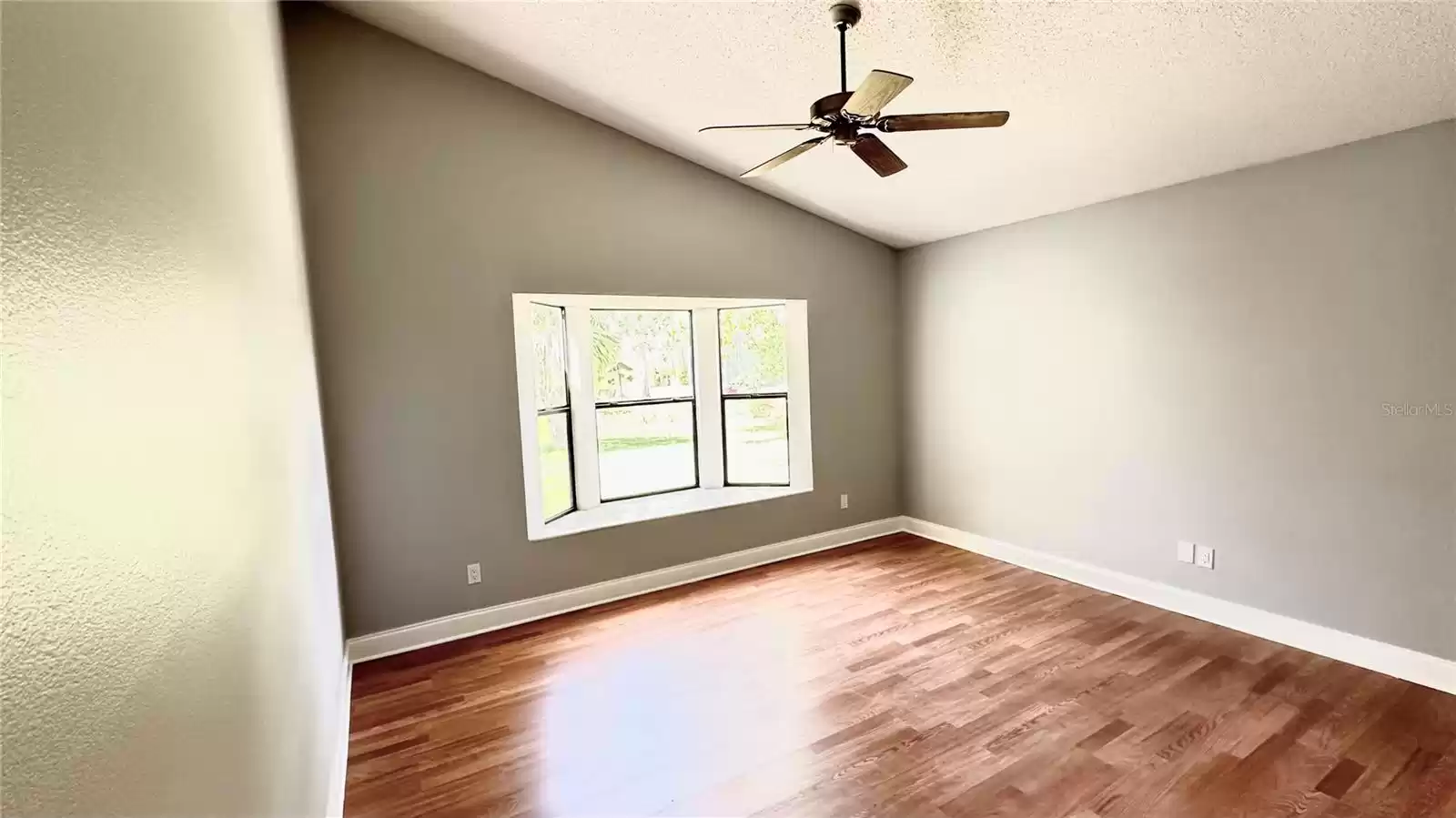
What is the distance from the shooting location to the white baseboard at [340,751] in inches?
83.0

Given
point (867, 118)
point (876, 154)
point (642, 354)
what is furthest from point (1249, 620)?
point (642, 354)

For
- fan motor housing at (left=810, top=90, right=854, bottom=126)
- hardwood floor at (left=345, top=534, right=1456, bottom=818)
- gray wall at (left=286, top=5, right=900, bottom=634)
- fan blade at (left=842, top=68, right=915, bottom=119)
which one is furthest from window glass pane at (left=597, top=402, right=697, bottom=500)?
fan blade at (left=842, top=68, right=915, bottom=119)

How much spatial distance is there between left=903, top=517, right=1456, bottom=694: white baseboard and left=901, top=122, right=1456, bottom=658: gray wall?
0.06 meters

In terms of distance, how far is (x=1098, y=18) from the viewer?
2.23m

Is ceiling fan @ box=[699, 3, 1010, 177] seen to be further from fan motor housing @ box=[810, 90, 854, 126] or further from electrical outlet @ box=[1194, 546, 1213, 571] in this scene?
electrical outlet @ box=[1194, 546, 1213, 571]

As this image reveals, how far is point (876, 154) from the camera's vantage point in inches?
96.0

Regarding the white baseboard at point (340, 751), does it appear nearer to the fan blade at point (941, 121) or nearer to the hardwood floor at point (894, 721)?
the hardwood floor at point (894, 721)

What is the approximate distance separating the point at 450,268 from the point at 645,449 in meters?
1.82

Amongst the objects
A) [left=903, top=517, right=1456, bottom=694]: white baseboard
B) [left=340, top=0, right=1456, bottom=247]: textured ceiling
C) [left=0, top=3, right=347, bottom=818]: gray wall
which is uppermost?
[left=340, top=0, right=1456, bottom=247]: textured ceiling

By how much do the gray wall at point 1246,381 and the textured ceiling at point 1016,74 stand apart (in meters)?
0.28

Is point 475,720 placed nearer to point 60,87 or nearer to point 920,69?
point 60,87

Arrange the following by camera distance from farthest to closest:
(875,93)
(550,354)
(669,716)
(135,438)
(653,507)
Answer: (653,507)
(550,354)
(669,716)
(875,93)
(135,438)

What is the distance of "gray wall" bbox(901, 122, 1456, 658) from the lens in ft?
8.80

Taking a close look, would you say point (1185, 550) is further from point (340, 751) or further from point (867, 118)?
point (340, 751)
